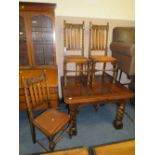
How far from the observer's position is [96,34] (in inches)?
118

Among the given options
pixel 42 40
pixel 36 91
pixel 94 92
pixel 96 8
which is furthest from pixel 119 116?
pixel 96 8

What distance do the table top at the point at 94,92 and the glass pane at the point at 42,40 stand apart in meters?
0.58

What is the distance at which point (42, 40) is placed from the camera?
2654 mm

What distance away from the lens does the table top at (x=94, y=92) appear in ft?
6.72

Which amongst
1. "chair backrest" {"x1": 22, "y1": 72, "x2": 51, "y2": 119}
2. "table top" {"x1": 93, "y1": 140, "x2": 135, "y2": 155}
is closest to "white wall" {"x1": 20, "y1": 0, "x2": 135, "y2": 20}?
"chair backrest" {"x1": 22, "y1": 72, "x2": 51, "y2": 119}

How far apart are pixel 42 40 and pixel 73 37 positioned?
581 mm

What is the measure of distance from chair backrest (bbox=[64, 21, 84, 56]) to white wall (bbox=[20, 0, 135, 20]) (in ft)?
0.82

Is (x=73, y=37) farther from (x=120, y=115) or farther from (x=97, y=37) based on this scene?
(x=120, y=115)

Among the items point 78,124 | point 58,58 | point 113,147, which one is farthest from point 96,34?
point 113,147

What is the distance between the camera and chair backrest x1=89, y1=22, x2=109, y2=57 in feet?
9.79

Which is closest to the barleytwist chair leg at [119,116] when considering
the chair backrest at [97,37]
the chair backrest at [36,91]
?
the chair backrest at [36,91]

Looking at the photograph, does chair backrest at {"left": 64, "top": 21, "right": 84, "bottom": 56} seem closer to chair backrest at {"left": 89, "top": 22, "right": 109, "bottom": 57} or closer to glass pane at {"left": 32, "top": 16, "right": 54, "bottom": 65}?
chair backrest at {"left": 89, "top": 22, "right": 109, "bottom": 57}

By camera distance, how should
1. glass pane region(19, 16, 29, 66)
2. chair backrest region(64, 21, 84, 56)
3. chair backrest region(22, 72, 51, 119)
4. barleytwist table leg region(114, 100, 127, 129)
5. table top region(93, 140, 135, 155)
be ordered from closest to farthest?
table top region(93, 140, 135, 155), chair backrest region(22, 72, 51, 119), barleytwist table leg region(114, 100, 127, 129), glass pane region(19, 16, 29, 66), chair backrest region(64, 21, 84, 56)
